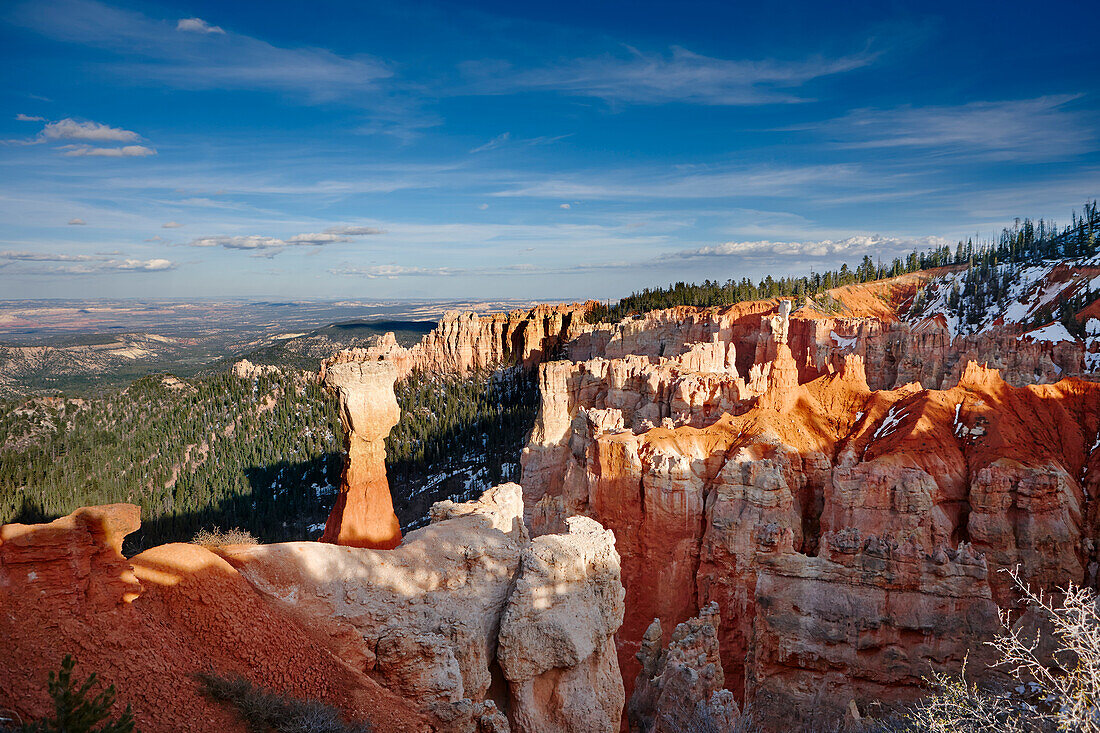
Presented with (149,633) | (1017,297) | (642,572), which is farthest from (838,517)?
(1017,297)

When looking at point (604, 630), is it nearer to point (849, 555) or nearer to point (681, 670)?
point (681, 670)

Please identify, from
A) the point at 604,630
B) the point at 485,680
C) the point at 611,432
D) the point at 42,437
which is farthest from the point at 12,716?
the point at 42,437

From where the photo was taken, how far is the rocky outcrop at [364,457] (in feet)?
66.4

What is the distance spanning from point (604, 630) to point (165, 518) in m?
62.1

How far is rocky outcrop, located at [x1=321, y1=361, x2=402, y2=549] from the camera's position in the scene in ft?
66.4

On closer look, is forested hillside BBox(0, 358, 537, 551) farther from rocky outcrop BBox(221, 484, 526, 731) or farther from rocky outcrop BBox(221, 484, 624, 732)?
rocky outcrop BBox(221, 484, 526, 731)

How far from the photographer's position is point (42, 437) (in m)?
76.9

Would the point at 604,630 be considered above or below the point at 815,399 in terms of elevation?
below

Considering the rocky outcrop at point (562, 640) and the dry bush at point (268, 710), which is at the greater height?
the dry bush at point (268, 710)

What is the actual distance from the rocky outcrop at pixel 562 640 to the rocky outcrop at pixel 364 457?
9.02m

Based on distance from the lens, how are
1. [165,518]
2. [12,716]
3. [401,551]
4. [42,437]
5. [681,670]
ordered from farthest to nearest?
[42,437]
[165,518]
[681,670]
[401,551]
[12,716]

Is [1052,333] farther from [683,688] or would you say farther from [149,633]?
[149,633]

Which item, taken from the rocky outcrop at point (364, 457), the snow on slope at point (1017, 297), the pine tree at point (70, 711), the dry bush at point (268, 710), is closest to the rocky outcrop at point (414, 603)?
the dry bush at point (268, 710)

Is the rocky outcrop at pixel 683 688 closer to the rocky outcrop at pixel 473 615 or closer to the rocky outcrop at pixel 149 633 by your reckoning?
the rocky outcrop at pixel 473 615
